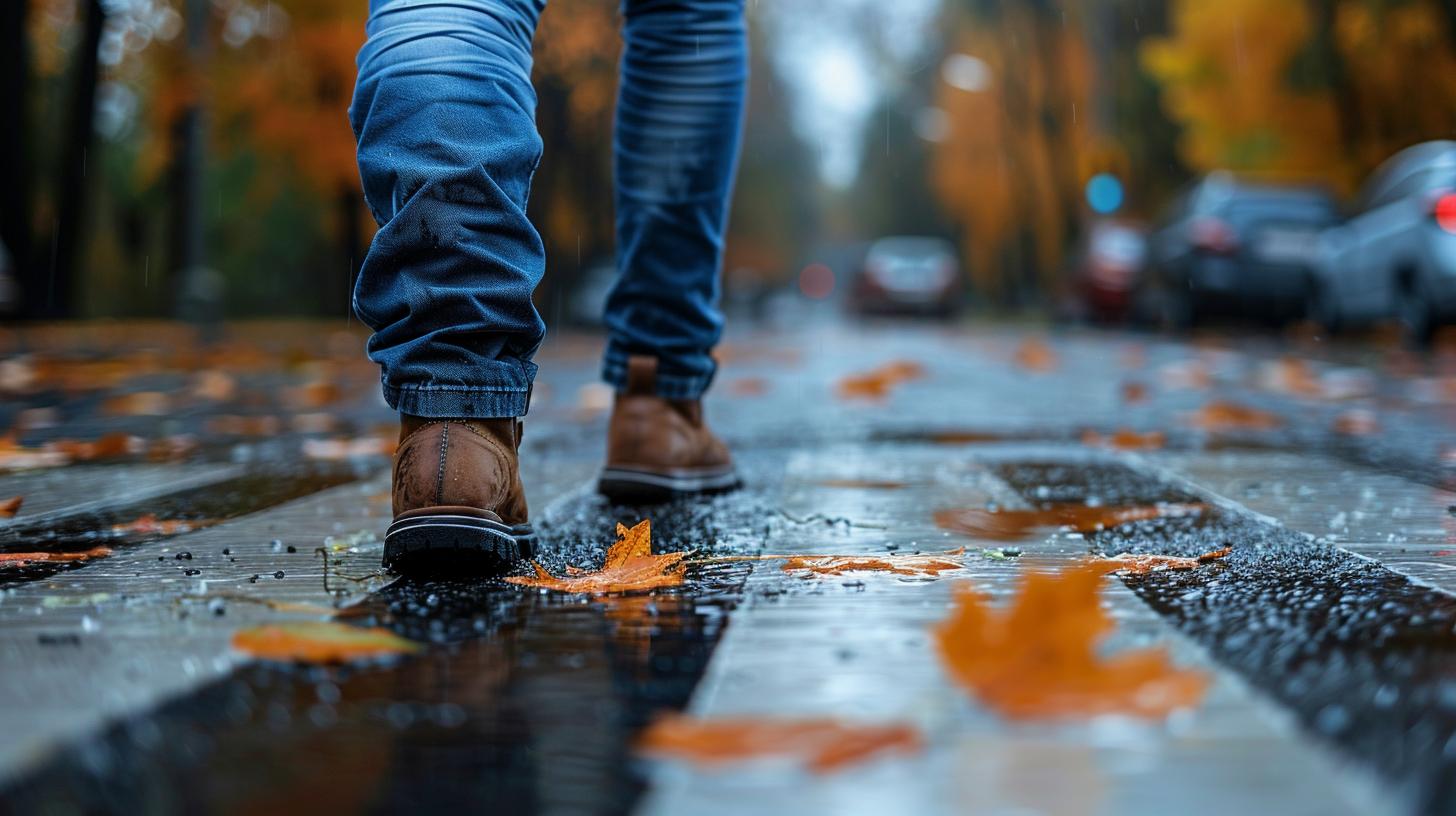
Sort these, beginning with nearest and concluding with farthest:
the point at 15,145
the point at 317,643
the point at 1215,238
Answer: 1. the point at 317,643
2. the point at 1215,238
3. the point at 15,145

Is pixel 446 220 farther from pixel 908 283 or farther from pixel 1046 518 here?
pixel 908 283

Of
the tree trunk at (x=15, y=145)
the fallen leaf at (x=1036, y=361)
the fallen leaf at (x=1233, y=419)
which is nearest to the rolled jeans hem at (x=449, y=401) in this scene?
the fallen leaf at (x=1233, y=419)

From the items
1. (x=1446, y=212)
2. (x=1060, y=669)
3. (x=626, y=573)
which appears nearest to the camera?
(x=1060, y=669)

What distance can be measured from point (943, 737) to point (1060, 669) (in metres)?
0.14

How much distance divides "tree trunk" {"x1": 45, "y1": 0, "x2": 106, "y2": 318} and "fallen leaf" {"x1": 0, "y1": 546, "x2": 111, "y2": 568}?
19159 mm

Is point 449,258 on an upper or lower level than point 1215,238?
lower

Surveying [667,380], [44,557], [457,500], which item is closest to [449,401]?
[457,500]

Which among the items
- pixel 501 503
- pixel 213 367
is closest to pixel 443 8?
pixel 501 503

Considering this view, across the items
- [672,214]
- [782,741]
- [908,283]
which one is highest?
[908,283]

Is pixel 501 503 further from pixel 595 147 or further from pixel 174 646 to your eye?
pixel 595 147

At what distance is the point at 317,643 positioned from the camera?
151 centimetres

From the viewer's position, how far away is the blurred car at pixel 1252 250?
1675 centimetres

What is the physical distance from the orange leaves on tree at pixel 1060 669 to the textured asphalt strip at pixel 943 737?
0.02 metres

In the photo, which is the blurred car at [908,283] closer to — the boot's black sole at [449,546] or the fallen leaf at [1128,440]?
the fallen leaf at [1128,440]
